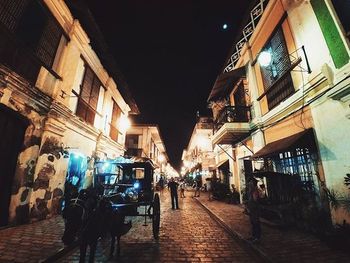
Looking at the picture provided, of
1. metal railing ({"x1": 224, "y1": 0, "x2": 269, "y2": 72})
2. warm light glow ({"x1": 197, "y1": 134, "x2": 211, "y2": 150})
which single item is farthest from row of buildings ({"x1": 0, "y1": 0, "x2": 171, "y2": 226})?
warm light glow ({"x1": 197, "y1": 134, "x2": 211, "y2": 150})

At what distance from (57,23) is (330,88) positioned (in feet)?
36.9

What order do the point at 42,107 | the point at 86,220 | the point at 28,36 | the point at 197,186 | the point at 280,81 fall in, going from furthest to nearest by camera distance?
the point at 197,186, the point at 280,81, the point at 42,107, the point at 28,36, the point at 86,220

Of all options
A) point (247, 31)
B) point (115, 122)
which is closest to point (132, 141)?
point (115, 122)

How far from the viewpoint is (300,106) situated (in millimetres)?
7848

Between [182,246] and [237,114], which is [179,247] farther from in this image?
[237,114]

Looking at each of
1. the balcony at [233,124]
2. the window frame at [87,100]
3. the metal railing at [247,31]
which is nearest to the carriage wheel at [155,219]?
the balcony at [233,124]

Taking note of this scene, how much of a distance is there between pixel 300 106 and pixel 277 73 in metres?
2.72

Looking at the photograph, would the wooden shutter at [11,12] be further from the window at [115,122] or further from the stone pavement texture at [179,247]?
the window at [115,122]

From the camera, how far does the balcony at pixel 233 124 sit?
12.1m

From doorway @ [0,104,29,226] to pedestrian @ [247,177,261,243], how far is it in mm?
7875

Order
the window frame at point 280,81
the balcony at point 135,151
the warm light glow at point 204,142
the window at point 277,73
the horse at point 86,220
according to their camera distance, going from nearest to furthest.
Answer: the horse at point 86,220, the window frame at point 280,81, the window at point 277,73, the warm light glow at point 204,142, the balcony at point 135,151

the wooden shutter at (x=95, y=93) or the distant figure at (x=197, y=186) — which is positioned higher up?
the wooden shutter at (x=95, y=93)

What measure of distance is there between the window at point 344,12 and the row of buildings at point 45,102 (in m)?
9.94

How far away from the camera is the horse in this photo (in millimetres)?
3811
